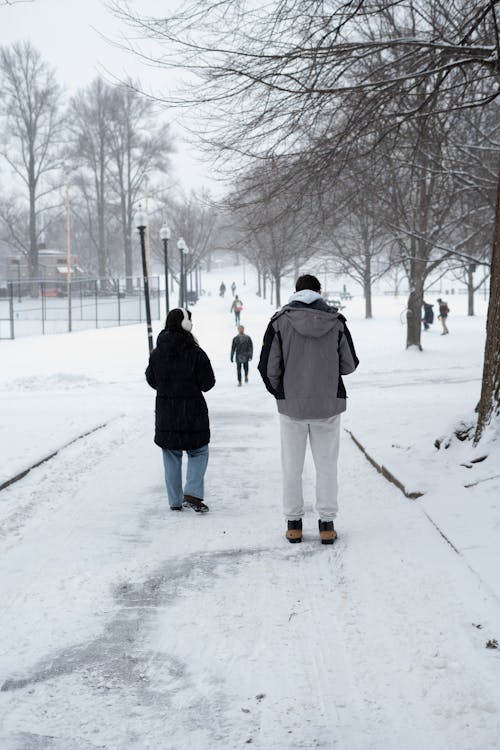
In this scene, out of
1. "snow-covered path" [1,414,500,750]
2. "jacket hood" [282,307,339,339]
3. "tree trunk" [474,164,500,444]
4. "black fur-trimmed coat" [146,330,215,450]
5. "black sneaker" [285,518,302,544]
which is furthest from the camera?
"tree trunk" [474,164,500,444]

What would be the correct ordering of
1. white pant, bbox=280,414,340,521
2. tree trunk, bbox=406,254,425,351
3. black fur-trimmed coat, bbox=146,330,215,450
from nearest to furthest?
white pant, bbox=280,414,340,521
black fur-trimmed coat, bbox=146,330,215,450
tree trunk, bbox=406,254,425,351

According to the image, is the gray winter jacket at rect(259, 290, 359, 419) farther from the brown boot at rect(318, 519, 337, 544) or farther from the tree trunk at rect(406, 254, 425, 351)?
the tree trunk at rect(406, 254, 425, 351)

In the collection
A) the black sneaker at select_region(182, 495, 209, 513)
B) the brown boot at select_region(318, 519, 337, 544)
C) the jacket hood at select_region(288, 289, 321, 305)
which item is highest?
the jacket hood at select_region(288, 289, 321, 305)

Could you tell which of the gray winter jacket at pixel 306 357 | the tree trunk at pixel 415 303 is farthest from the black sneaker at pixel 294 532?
the tree trunk at pixel 415 303

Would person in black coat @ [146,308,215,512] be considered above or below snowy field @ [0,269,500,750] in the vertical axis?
above

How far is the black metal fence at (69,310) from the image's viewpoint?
126ft

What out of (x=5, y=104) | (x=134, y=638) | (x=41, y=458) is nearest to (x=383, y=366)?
(x=41, y=458)

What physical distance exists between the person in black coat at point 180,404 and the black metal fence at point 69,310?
29174 millimetres

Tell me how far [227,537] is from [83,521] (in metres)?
1.27

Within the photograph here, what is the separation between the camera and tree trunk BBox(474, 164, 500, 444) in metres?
6.88

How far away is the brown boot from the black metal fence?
30.6 metres

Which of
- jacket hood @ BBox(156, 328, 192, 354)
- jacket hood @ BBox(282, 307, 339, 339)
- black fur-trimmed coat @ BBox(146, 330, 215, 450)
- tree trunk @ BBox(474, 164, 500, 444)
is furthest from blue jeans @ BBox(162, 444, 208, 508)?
tree trunk @ BBox(474, 164, 500, 444)

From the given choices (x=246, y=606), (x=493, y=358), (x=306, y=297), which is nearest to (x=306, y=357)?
(x=306, y=297)

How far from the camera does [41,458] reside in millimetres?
8680
